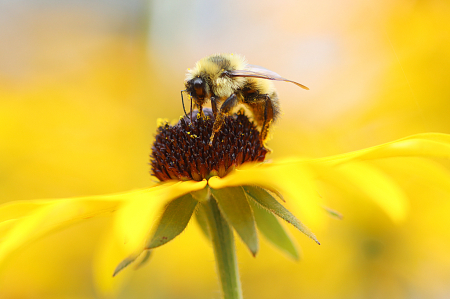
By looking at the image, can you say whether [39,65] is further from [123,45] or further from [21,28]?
[123,45]

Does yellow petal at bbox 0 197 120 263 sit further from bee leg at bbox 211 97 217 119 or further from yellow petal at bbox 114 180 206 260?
bee leg at bbox 211 97 217 119

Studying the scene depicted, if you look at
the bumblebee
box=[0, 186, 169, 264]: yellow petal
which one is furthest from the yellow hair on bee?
box=[0, 186, 169, 264]: yellow petal

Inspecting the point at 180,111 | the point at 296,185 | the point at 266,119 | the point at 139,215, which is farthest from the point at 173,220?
the point at 180,111

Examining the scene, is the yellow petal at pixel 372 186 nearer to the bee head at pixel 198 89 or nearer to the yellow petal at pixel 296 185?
the yellow petal at pixel 296 185

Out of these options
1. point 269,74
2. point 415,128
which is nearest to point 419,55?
point 415,128

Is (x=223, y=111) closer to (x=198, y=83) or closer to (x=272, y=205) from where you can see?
(x=198, y=83)
